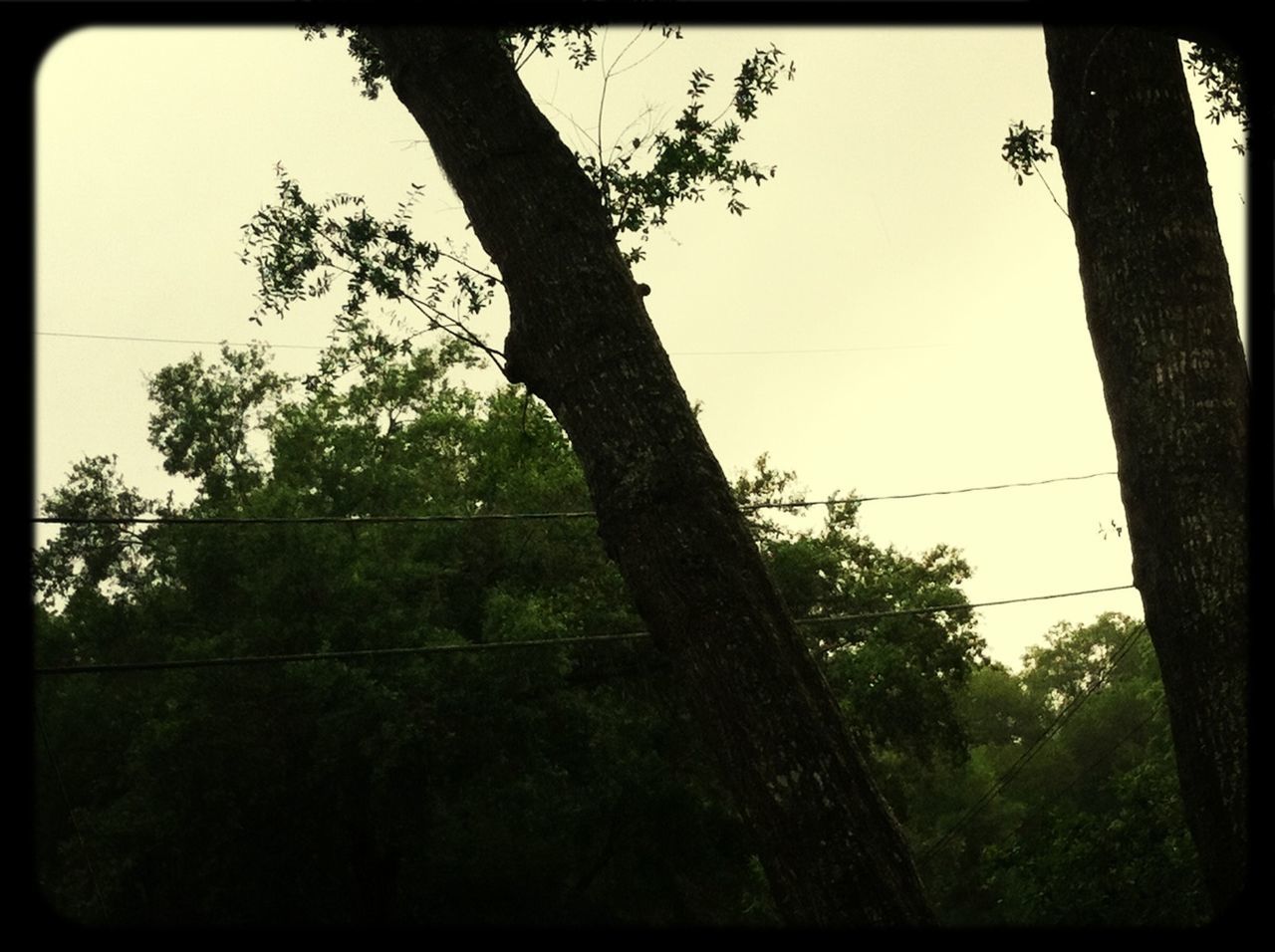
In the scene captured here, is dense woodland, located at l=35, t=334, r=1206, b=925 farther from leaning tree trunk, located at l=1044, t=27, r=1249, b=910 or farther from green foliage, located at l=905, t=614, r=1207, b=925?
leaning tree trunk, located at l=1044, t=27, r=1249, b=910

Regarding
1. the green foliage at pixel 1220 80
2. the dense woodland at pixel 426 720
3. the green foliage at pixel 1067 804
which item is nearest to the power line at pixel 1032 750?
the green foliage at pixel 1067 804

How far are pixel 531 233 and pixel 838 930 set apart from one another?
230 centimetres

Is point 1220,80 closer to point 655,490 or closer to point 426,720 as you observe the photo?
point 655,490

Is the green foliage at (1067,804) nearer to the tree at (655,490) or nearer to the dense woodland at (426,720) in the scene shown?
the dense woodland at (426,720)

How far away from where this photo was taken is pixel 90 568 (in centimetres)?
2614

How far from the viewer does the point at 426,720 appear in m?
17.5

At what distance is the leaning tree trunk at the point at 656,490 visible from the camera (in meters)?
2.85

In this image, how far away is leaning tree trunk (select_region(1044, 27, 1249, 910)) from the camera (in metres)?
2.93

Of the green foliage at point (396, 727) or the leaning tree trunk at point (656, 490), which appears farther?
the green foliage at point (396, 727)

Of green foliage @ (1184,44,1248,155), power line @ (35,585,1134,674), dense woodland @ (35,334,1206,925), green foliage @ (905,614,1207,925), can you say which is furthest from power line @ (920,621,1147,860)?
green foliage @ (1184,44,1248,155)

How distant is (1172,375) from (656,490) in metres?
1.51

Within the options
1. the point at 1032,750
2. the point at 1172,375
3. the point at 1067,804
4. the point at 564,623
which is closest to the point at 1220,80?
the point at 1172,375

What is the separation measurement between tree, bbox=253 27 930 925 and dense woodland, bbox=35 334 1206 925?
11.8 meters

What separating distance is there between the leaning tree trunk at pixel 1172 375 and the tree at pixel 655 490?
88cm
